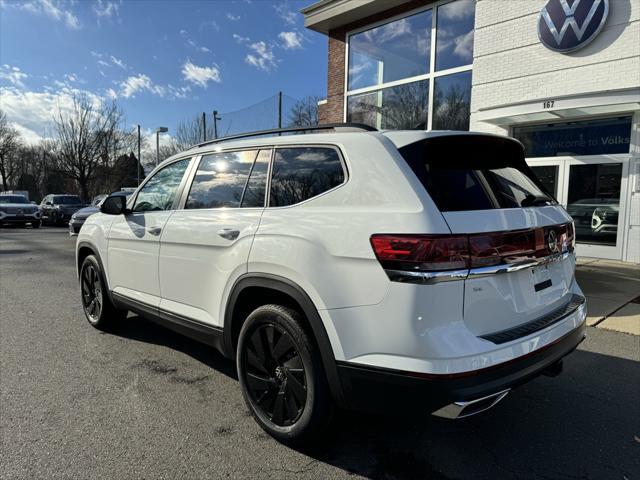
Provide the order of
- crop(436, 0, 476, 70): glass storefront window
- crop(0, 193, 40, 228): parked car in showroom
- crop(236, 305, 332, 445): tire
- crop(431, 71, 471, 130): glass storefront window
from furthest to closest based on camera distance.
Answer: crop(0, 193, 40, 228): parked car in showroom → crop(431, 71, 471, 130): glass storefront window → crop(436, 0, 476, 70): glass storefront window → crop(236, 305, 332, 445): tire

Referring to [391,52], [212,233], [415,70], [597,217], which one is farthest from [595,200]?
[212,233]

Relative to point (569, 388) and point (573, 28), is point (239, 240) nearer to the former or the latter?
point (569, 388)

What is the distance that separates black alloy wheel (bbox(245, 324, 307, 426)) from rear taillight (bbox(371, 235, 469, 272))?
836mm

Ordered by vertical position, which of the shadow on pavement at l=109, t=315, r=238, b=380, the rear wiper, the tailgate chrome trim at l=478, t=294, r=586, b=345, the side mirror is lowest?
the shadow on pavement at l=109, t=315, r=238, b=380

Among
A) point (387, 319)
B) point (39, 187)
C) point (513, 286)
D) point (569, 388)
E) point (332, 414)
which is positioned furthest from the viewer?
point (39, 187)

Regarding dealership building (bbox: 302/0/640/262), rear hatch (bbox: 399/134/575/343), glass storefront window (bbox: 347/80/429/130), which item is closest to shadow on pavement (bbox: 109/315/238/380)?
rear hatch (bbox: 399/134/575/343)

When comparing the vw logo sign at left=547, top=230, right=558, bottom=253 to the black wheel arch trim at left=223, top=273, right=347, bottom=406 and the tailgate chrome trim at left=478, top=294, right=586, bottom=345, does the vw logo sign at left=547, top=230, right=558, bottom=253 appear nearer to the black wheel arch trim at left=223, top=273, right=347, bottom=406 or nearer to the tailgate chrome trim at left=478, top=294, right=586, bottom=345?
the tailgate chrome trim at left=478, top=294, right=586, bottom=345

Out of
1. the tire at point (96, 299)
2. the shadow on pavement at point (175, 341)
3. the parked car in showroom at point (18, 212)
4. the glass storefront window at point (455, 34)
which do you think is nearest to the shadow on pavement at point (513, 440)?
the shadow on pavement at point (175, 341)

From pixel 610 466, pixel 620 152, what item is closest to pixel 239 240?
pixel 610 466

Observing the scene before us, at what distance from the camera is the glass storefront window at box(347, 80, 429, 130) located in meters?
12.6

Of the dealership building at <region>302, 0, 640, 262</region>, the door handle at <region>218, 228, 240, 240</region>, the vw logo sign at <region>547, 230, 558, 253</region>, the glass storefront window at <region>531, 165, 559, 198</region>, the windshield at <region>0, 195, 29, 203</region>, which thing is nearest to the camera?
the vw logo sign at <region>547, 230, 558, 253</region>

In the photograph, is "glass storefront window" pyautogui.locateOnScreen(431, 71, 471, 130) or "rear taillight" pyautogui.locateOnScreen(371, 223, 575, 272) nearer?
"rear taillight" pyautogui.locateOnScreen(371, 223, 575, 272)

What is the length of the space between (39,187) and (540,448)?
74233 millimetres

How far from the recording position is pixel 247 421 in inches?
122
